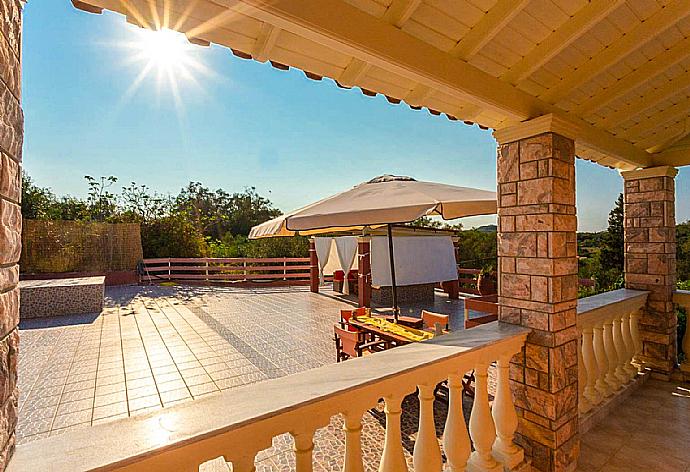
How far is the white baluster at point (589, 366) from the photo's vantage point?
8.70 ft

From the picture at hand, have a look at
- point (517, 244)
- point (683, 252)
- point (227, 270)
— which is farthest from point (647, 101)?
point (227, 270)

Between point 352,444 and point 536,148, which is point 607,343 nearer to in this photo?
point 536,148

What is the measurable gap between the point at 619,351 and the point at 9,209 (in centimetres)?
424

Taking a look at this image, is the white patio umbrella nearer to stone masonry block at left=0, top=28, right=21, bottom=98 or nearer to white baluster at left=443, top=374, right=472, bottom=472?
white baluster at left=443, top=374, right=472, bottom=472

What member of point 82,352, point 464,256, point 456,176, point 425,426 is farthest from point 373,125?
point 425,426

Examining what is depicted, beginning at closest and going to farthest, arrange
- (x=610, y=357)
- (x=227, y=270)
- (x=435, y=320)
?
(x=610, y=357) < (x=435, y=320) < (x=227, y=270)

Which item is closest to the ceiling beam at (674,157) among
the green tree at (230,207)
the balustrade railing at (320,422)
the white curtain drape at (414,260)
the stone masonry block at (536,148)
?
the stone masonry block at (536,148)

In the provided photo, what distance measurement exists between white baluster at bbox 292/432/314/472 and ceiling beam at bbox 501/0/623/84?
6.96 feet

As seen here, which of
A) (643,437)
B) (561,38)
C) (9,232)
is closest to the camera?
(9,232)

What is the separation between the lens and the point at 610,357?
291 centimetres

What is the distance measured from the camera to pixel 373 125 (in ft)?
34.4

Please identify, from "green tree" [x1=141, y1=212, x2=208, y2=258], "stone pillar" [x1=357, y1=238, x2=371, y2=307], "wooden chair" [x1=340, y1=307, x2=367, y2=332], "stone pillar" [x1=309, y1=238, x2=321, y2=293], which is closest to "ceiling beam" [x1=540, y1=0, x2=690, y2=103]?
"wooden chair" [x1=340, y1=307, x2=367, y2=332]

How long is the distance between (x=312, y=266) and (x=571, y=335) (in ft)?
26.8

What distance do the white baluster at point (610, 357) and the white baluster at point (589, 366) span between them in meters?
0.31
